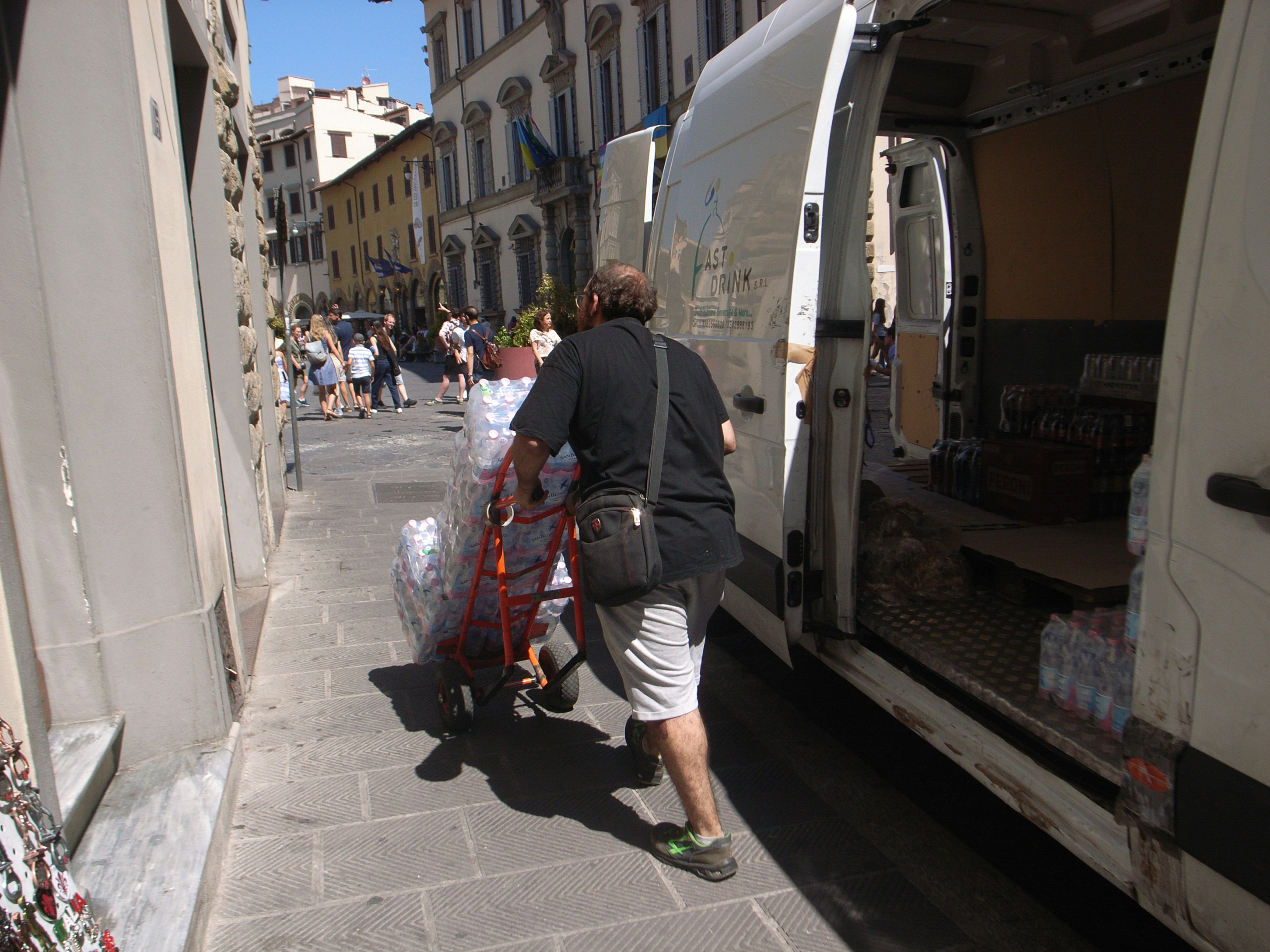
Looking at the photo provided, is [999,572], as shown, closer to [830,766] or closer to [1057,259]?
[830,766]

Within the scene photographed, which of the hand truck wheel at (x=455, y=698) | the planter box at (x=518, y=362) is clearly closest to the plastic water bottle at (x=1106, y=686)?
the hand truck wheel at (x=455, y=698)

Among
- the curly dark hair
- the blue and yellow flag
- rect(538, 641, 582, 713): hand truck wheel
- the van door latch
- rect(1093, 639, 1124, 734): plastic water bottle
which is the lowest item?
rect(538, 641, 582, 713): hand truck wheel

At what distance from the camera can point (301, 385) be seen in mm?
21625

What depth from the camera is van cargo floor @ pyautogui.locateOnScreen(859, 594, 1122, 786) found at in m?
2.52

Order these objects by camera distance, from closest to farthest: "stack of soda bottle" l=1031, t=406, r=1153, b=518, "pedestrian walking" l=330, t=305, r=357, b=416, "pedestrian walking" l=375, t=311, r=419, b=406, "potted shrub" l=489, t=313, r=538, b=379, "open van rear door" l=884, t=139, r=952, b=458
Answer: "stack of soda bottle" l=1031, t=406, r=1153, b=518
"open van rear door" l=884, t=139, r=952, b=458
"potted shrub" l=489, t=313, r=538, b=379
"pedestrian walking" l=330, t=305, r=357, b=416
"pedestrian walking" l=375, t=311, r=419, b=406

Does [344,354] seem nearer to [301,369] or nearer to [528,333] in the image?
[301,369]

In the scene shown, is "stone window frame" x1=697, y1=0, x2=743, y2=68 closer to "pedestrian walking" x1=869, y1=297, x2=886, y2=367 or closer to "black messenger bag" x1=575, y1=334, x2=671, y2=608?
"pedestrian walking" x1=869, y1=297, x2=886, y2=367

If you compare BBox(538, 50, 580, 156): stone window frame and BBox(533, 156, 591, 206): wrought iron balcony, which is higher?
BBox(538, 50, 580, 156): stone window frame

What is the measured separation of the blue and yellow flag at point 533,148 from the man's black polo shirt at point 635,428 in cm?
2775

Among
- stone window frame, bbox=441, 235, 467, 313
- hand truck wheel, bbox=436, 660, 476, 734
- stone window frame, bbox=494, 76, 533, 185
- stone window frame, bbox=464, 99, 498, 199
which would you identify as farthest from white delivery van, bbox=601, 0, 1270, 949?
stone window frame, bbox=441, 235, 467, 313

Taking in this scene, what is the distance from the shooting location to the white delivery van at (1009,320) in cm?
179

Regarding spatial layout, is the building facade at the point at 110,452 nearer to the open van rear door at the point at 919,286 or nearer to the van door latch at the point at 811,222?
the van door latch at the point at 811,222

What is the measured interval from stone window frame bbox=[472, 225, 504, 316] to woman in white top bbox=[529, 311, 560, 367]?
26176 millimetres

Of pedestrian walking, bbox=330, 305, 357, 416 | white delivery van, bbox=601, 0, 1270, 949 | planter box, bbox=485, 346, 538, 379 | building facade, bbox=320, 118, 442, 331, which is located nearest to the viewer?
white delivery van, bbox=601, 0, 1270, 949
